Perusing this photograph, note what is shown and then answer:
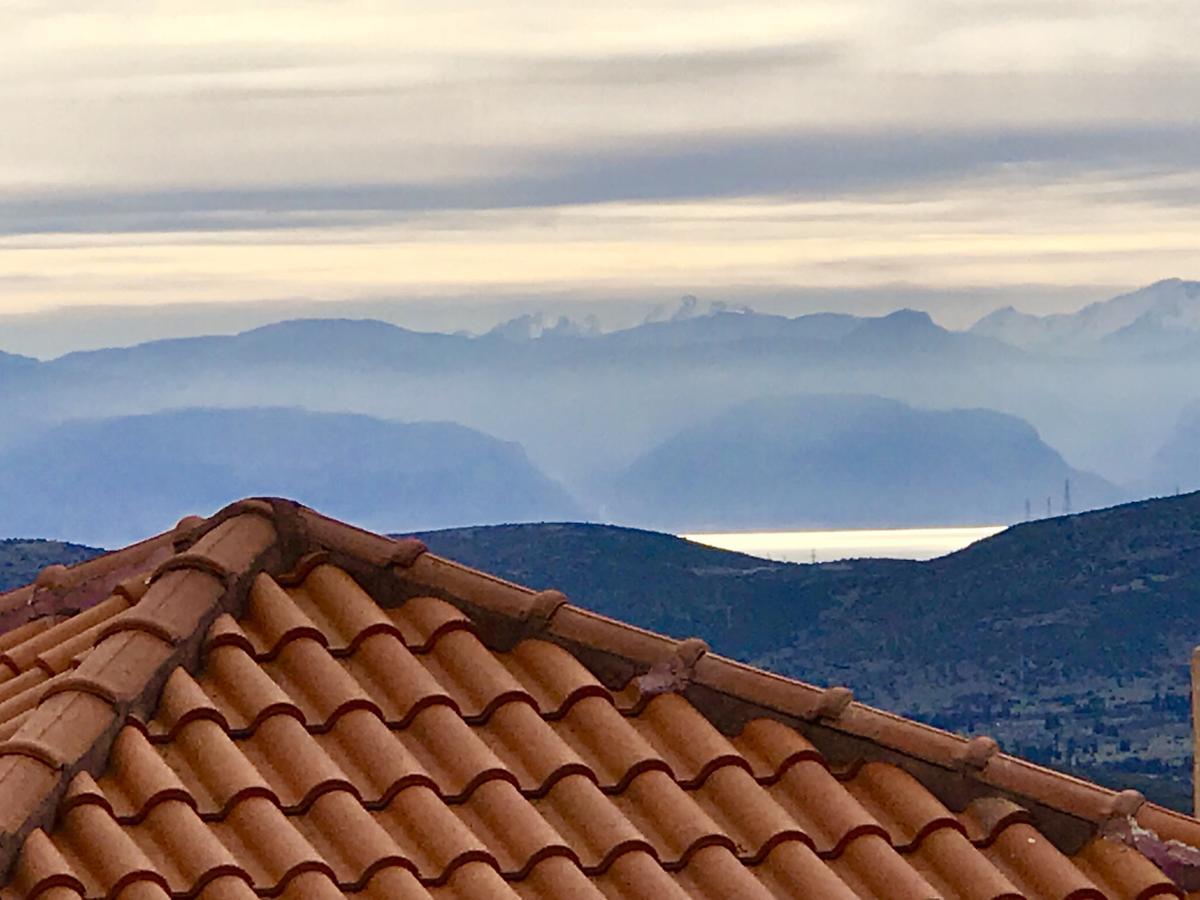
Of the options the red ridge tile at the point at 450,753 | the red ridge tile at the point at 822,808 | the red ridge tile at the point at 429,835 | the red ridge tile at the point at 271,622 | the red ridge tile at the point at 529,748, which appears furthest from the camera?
the red ridge tile at the point at 271,622

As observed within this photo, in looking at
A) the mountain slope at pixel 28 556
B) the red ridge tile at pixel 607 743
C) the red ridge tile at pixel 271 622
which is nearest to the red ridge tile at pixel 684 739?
the red ridge tile at pixel 607 743

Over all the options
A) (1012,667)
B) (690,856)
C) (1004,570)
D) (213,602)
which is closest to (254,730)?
(213,602)

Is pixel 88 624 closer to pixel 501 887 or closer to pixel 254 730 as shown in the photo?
pixel 254 730

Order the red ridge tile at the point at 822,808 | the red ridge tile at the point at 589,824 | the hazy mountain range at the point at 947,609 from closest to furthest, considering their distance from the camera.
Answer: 1. the red ridge tile at the point at 589,824
2. the red ridge tile at the point at 822,808
3. the hazy mountain range at the point at 947,609

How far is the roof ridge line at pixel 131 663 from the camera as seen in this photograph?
9.89m

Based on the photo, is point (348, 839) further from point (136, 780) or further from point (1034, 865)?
point (1034, 865)

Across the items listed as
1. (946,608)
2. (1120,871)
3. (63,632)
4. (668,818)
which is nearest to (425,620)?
(668,818)

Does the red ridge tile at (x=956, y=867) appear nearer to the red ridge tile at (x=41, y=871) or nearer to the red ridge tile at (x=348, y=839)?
the red ridge tile at (x=348, y=839)

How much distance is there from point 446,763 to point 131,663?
4.81 ft

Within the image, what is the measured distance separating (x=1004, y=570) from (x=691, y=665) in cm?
16164

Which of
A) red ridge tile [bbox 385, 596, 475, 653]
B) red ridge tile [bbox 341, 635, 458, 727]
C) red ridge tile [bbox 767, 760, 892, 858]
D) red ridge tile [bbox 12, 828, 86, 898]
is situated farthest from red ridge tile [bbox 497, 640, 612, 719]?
red ridge tile [bbox 12, 828, 86, 898]

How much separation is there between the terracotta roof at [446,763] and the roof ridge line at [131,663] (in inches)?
0.7

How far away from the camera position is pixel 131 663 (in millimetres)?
10828

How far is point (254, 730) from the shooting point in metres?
10.8
